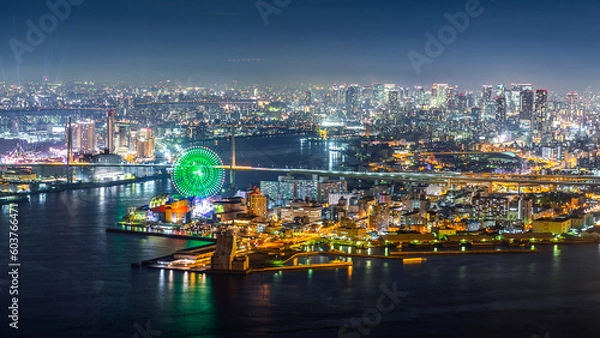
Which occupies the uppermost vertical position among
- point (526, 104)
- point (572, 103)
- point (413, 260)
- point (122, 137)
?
point (572, 103)

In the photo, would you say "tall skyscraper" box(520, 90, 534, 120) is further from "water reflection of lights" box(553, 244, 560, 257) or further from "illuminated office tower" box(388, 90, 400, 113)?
"water reflection of lights" box(553, 244, 560, 257)

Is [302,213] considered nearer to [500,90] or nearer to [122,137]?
[122,137]

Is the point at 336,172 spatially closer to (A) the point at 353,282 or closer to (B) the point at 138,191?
(B) the point at 138,191

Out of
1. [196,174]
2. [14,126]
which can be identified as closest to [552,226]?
[196,174]

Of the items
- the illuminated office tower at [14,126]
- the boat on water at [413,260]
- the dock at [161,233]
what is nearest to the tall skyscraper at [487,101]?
the illuminated office tower at [14,126]

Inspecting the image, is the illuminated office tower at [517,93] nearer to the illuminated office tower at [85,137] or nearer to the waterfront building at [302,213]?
the illuminated office tower at [85,137]
